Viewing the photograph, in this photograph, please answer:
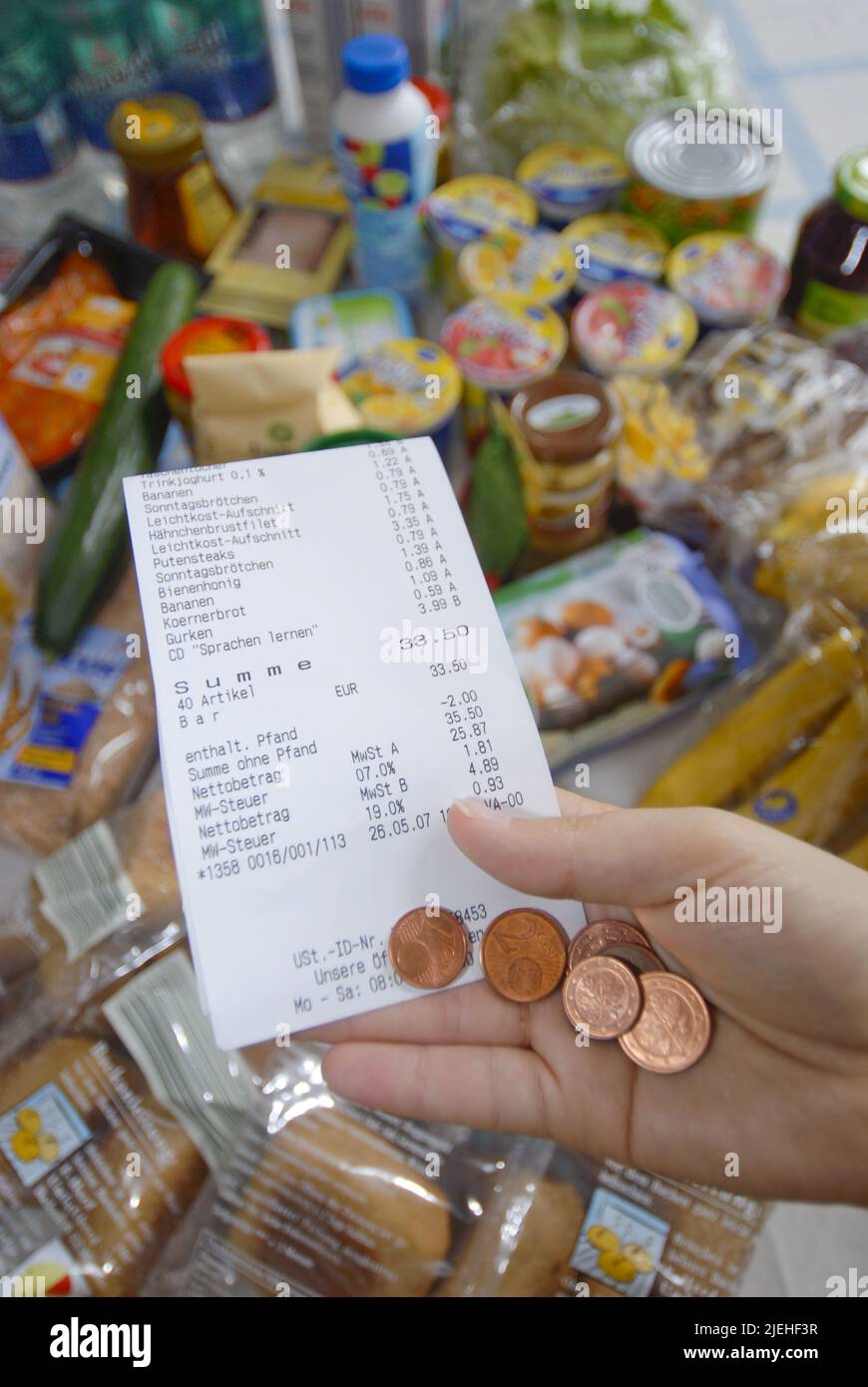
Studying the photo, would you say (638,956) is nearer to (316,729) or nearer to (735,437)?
(316,729)

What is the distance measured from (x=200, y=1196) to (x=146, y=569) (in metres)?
0.60

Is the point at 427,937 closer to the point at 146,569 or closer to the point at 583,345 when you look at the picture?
the point at 146,569

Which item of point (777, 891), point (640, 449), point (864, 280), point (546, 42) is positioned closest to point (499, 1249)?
point (777, 891)

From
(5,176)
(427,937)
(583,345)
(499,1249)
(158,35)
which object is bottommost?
(499,1249)

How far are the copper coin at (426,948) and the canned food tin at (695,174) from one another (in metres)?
1.02

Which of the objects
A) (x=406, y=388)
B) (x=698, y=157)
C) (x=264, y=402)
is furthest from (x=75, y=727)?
(x=698, y=157)

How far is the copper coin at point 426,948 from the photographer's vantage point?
674 mm

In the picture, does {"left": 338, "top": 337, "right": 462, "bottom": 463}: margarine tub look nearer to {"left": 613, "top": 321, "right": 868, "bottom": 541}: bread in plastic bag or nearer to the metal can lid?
{"left": 613, "top": 321, "right": 868, "bottom": 541}: bread in plastic bag

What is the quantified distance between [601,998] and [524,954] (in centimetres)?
8

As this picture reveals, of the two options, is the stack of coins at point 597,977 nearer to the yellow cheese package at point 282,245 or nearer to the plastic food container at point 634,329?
the plastic food container at point 634,329

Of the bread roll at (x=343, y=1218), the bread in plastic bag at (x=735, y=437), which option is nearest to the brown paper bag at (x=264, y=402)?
the bread in plastic bag at (x=735, y=437)

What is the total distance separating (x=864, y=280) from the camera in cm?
117

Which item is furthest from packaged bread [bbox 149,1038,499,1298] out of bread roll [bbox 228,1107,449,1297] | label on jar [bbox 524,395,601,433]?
label on jar [bbox 524,395,601,433]

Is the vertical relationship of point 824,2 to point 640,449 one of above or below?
above
